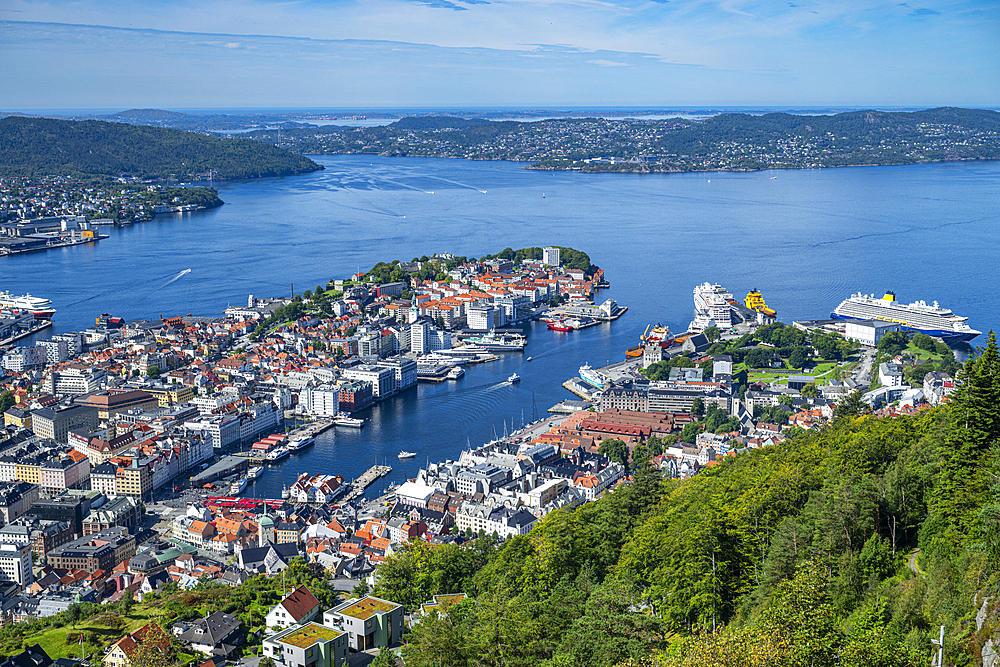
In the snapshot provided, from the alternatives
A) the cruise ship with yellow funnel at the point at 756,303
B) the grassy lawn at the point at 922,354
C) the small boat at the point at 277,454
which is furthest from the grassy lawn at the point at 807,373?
the small boat at the point at 277,454

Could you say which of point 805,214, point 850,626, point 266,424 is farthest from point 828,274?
point 850,626

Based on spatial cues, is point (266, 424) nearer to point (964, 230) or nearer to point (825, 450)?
point (825, 450)

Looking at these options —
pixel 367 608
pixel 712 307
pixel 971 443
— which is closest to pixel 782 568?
pixel 971 443

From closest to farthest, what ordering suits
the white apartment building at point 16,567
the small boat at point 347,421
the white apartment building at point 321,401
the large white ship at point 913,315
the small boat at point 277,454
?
1. the white apartment building at point 16,567
2. the small boat at point 277,454
3. the small boat at point 347,421
4. the white apartment building at point 321,401
5. the large white ship at point 913,315

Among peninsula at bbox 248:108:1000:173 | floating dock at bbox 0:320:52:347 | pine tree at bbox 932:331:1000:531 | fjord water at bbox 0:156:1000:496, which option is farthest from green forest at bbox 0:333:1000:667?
peninsula at bbox 248:108:1000:173

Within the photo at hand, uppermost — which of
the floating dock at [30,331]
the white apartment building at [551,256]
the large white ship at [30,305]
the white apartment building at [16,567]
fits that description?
the white apartment building at [551,256]

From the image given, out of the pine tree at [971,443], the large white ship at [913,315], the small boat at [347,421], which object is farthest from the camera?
the large white ship at [913,315]

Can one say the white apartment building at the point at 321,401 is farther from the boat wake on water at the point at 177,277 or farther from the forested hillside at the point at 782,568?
the boat wake on water at the point at 177,277
